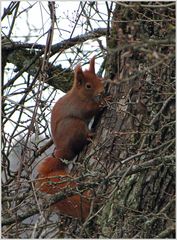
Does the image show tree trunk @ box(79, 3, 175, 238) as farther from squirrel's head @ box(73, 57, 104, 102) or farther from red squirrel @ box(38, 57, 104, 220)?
squirrel's head @ box(73, 57, 104, 102)

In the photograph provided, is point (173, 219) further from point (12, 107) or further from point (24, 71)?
point (24, 71)

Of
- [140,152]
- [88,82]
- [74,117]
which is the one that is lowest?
[140,152]

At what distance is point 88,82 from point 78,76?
0.28 ft

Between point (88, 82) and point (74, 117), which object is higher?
point (88, 82)

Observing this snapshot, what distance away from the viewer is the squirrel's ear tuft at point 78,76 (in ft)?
15.6

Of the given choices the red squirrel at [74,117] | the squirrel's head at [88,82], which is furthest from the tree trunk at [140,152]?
the squirrel's head at [88,82]

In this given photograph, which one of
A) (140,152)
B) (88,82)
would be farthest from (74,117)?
(140,152)

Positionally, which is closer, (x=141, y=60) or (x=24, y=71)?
(x=141, y=60)

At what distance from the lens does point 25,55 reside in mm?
5293

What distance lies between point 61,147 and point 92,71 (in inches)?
23.0

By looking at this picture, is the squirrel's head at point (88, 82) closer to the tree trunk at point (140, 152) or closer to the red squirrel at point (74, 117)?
the red squirrel at point (74, 117)

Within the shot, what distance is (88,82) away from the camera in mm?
4855

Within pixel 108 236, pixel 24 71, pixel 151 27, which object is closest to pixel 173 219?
pixel 108 236

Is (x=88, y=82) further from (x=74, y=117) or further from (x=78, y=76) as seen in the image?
(x=74, y=117)
